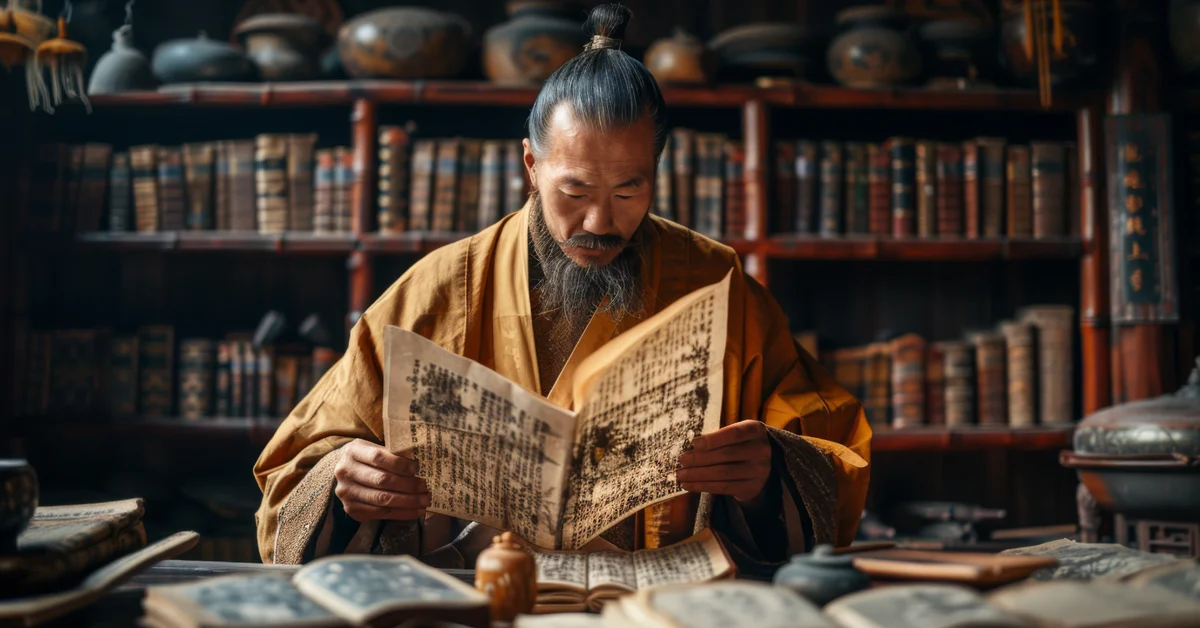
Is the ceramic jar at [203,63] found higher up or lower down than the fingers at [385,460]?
higher up

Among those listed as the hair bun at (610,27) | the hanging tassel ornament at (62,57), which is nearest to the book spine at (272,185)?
the hanging tassel ornament at (62,57)

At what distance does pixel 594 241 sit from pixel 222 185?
2121 mm

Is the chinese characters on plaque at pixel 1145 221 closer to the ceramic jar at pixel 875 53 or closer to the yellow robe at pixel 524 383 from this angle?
the ceramic jar at pixel 875 53

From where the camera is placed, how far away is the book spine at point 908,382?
11.2 feet

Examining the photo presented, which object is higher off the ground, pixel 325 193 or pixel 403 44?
pixel 403 44

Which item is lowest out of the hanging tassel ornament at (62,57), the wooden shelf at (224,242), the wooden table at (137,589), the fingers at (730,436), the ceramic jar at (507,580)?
the wooden table at (137,589)

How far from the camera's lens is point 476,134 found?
3758 mm

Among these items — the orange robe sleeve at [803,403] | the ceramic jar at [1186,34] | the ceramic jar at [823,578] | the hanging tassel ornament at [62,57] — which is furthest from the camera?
the ceramic jar at [1186,34]

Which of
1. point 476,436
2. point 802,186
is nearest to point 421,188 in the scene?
point 802,186

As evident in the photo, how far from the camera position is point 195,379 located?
347 cm

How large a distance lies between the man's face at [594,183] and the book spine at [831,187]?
1.73 m

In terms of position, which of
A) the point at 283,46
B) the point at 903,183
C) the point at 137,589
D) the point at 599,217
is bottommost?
the point at 137,589

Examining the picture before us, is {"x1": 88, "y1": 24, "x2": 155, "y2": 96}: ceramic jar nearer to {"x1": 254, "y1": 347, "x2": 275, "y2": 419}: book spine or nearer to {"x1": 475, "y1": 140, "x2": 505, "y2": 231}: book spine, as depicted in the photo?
{"x1": 254, "y1": 347, "x2": 275, "y2": 419}: book spine

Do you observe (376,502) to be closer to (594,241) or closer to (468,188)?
(594,241)
